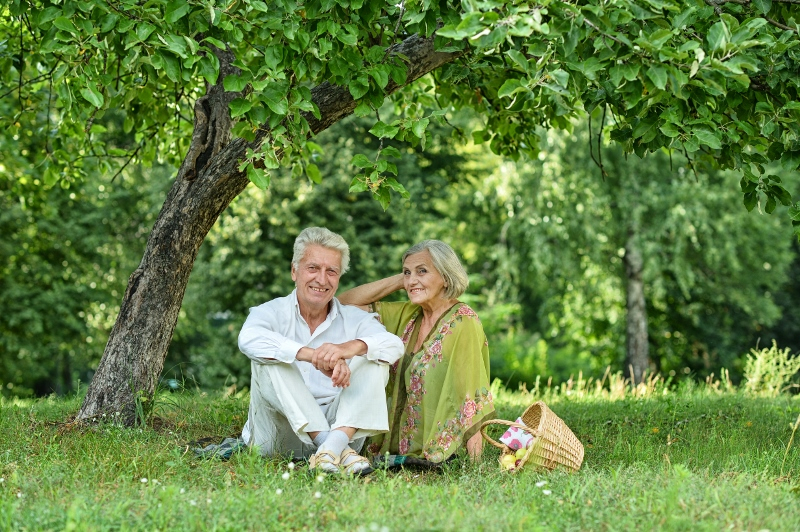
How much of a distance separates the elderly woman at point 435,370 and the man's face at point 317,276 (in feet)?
1.42

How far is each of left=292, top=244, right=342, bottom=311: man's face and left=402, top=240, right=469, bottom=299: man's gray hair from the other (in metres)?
0.47

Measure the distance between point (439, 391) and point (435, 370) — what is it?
0.12 meters

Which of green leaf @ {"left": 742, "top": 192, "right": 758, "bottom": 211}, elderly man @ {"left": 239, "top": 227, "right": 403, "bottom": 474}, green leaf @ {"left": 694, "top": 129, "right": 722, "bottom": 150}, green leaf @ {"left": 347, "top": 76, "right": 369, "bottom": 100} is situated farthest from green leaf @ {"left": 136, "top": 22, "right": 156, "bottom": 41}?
green leaf @ {"left": 742, "top": 192, "right": 758, "bottom": 211}

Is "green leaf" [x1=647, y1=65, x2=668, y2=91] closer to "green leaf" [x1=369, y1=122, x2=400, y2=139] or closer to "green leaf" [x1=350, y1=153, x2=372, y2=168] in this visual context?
"green leaf" [x1=369, y1=122, x2=400, y2=139]

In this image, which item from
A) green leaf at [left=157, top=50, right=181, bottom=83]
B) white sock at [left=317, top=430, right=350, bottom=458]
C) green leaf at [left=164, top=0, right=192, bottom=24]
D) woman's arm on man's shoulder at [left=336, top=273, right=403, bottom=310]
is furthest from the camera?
woman's arm on man's shoulder at [left=336, top=273, right=403, bottom=310]

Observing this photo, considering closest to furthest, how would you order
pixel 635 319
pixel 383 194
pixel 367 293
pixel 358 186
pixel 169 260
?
1. pixel 358 186
2. pixel 383 194
3. pixel 367 293
4. pixel 169 260
5. pixel 635 319

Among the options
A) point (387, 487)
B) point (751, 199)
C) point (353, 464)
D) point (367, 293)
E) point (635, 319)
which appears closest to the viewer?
point (387, 487)

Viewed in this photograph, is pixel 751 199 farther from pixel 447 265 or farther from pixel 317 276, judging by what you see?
pixel 317 276

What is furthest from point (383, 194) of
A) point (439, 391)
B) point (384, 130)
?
point (439, 391)

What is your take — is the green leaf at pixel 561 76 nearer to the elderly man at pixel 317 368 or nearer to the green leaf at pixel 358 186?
the green leaf at pixel 358 186

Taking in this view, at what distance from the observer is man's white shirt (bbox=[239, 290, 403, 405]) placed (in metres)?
4.48

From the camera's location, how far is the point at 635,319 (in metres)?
18.2

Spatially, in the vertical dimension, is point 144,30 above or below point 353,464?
above

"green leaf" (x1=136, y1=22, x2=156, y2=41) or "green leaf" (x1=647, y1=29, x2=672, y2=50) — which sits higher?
"green leaf" (x1=136, y1=22, x2=156, y2=41)
